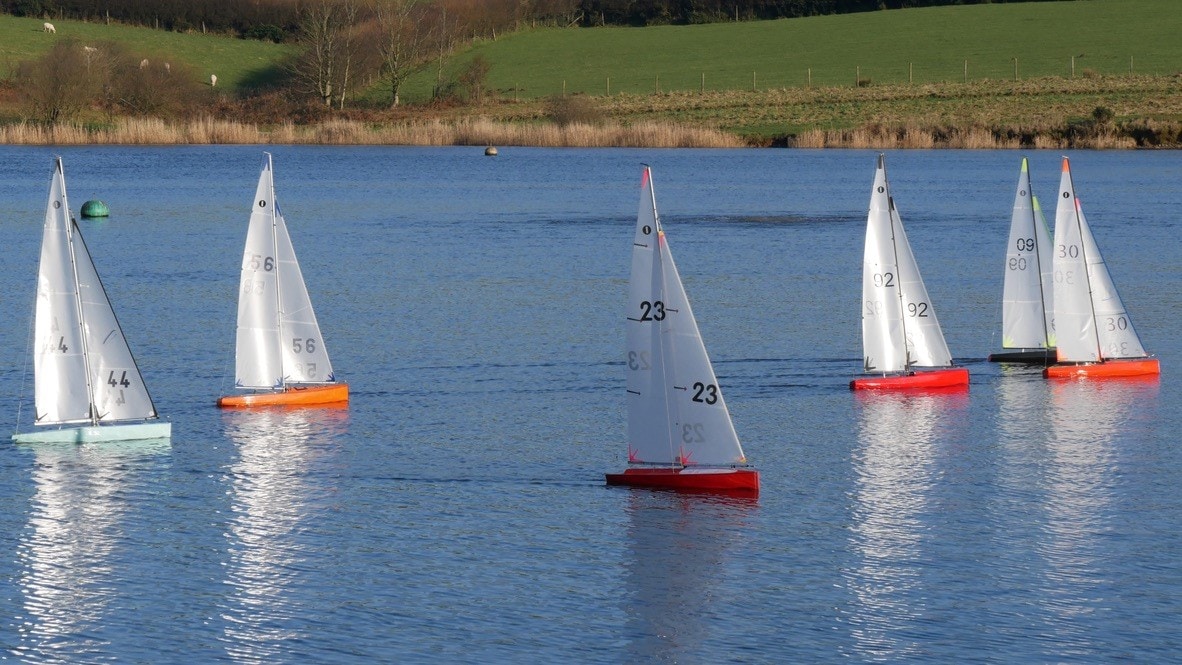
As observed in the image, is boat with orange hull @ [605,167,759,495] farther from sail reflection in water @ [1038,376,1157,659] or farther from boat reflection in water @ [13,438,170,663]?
boat reflection in water @ [13,438,170,663]

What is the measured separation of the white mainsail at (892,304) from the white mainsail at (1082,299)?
3218mm

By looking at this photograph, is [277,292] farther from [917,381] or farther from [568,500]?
[917,381]

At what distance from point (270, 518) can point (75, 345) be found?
5.41 metres

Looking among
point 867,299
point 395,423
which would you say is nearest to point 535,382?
point 395,423

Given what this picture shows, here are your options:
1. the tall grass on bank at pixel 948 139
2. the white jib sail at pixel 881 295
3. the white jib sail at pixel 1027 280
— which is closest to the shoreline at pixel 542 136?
the tall grass on bank at pixel 948 139

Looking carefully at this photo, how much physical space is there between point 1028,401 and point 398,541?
49.2 ft

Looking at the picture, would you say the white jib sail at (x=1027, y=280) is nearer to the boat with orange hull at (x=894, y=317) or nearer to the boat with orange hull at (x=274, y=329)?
the boat with orange hull at (x=894, y=317)

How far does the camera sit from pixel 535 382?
32812 millimetres

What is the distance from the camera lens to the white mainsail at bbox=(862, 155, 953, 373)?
30.8m

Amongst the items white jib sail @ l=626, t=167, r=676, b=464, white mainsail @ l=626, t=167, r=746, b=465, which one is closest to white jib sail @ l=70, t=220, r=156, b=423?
white jib sail @ l=626, t=167, r=676, b=464

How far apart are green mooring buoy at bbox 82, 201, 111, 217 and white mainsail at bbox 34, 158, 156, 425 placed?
42.5 metres

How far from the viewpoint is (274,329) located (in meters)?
29.7

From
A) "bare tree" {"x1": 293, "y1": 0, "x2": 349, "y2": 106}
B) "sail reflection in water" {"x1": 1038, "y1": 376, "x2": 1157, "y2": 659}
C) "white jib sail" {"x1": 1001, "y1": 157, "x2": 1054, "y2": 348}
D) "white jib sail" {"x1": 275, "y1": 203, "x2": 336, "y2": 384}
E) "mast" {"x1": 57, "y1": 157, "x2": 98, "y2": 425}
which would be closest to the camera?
"sail reflection in water" {"x1": 1038, "y1": 376, "x2": 1157, "y2": 659}

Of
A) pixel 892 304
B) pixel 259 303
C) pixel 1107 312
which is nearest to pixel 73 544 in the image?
pixel 259 303
